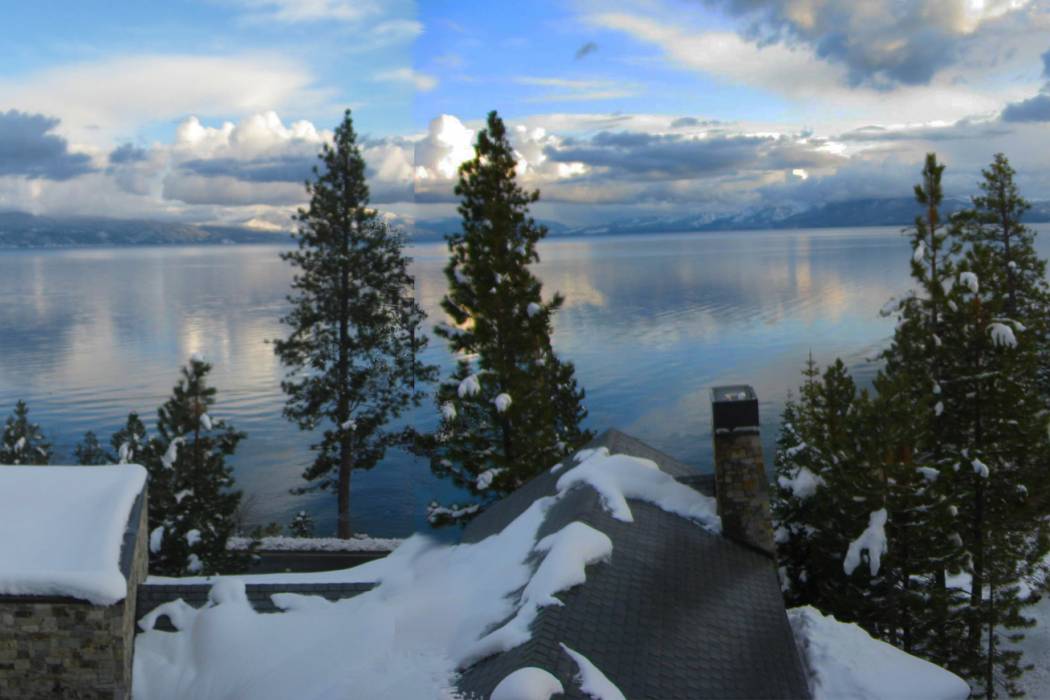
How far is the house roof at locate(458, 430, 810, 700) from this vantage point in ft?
35.3

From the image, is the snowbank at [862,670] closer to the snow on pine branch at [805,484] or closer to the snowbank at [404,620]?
the snowbank at [404,620]

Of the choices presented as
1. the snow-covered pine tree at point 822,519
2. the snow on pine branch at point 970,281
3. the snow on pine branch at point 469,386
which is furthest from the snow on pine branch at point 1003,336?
the snow on pine branch at point 469,386

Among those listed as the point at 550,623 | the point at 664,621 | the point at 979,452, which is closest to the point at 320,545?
the point at 979,452

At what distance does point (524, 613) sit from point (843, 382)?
1391cm

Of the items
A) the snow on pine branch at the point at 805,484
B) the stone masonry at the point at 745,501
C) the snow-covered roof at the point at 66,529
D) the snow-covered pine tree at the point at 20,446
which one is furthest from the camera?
the snow-covered pine tree at the point at 20,446

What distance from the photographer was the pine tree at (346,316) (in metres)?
36.0

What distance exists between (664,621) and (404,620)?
429 cm

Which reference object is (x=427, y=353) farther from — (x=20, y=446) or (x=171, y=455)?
(x=171, y=455)

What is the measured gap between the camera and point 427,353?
80.6 metres

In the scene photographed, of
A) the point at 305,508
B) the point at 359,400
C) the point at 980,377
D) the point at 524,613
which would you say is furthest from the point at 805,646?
the point at 305,508

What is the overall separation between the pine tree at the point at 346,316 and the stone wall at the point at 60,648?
71.6 ft

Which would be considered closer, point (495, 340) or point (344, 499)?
point (495, 340)

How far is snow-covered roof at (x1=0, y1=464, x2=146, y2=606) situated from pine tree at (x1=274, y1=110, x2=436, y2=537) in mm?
18508

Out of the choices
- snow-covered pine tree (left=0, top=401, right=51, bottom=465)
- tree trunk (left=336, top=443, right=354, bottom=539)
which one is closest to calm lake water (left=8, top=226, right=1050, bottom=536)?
tree trunk (left=336, top=443, right=354, bottom=539)
